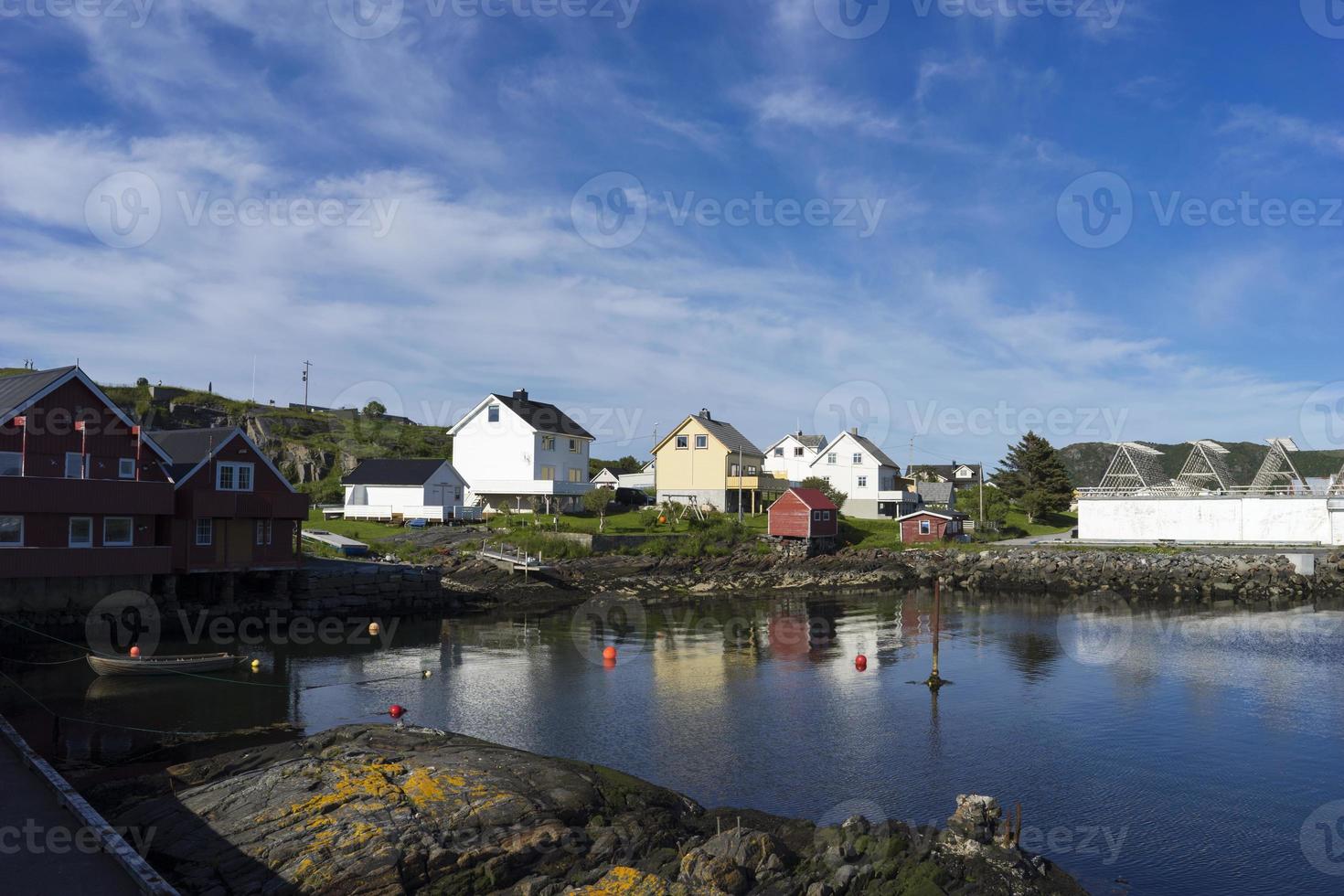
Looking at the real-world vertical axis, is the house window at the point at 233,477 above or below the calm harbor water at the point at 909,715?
above

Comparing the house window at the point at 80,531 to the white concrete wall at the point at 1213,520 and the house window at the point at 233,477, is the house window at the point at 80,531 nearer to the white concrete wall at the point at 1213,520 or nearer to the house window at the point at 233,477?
the house window at the point at 233,477

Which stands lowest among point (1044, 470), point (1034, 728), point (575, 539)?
point (1034, 728)

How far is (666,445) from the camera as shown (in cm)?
8419

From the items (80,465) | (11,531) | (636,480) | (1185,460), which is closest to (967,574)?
(636,480)

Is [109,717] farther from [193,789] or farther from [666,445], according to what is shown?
[666,445]

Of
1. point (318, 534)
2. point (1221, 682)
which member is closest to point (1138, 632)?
point (1221, 682)

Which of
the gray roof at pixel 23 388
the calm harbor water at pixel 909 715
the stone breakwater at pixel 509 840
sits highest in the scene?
the gray roof at pixel 23 388

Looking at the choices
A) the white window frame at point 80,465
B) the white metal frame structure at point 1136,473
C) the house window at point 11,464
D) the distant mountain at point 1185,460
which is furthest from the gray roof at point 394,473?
the distant mountain at point 1185,460

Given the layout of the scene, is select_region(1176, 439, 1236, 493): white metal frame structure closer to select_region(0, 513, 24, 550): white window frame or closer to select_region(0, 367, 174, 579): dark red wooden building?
select_region(0, 367, 174, 579): dark red wooden building

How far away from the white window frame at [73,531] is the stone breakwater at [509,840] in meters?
21.5

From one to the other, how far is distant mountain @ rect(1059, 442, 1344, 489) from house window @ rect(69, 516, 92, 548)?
99.1 metres

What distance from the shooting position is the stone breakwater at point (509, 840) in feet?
49.1

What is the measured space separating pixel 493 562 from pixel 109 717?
30557mm

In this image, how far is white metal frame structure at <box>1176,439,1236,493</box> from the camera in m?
80.4
